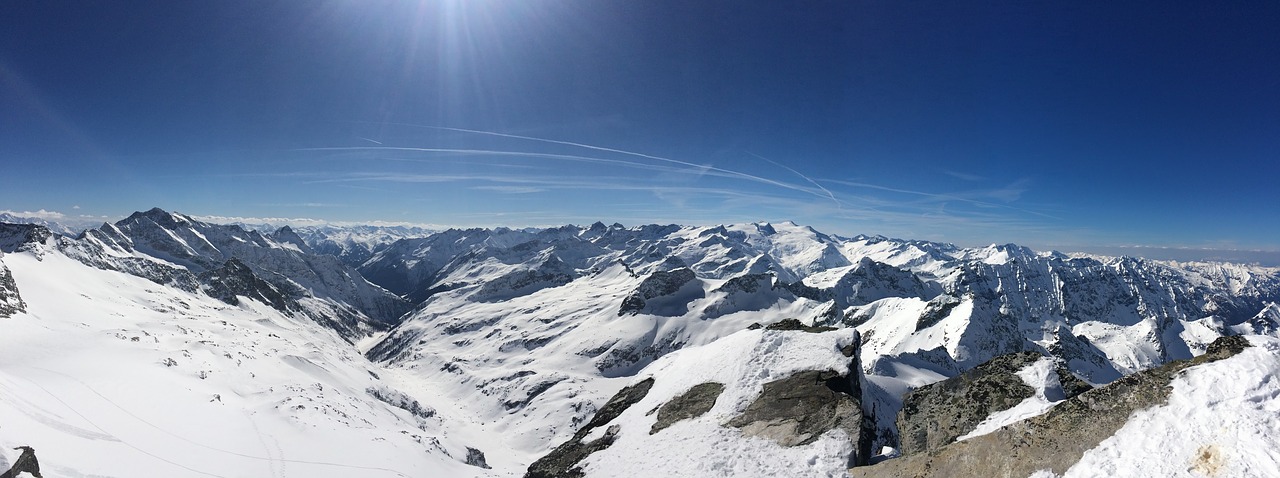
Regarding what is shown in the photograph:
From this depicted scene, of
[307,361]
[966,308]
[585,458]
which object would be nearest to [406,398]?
[307,361]

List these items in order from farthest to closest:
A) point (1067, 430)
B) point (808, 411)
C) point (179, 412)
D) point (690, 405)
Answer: point (179, 412), point (690, 405), point (808, 411), point (1067, 430)

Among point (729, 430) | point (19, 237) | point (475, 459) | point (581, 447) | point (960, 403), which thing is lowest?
point (475, 459)

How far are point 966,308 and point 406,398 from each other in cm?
20826

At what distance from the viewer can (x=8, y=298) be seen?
87.2 metres

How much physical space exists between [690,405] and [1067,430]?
21.0 meters

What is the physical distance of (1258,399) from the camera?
10930 millimetres

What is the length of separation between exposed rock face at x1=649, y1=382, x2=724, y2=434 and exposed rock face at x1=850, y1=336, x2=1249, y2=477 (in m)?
16.2

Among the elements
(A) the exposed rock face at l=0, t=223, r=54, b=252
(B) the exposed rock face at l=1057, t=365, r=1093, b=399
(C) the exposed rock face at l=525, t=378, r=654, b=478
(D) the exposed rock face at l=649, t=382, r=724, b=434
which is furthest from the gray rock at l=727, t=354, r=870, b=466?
(A) the exposed rock face at l=0, t=223, r=54, b=252

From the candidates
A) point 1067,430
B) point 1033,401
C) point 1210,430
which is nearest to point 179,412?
point 1033,401

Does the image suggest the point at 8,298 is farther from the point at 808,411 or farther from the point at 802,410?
the point at 808,411

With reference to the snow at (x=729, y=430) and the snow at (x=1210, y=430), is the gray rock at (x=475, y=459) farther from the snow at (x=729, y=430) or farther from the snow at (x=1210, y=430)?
the snow at (x=1210, y=430)

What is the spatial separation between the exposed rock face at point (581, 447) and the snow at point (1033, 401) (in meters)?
21.6

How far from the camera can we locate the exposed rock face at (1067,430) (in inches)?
498

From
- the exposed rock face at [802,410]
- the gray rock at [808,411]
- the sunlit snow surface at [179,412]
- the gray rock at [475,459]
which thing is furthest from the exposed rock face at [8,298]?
the gray rock at [808,411]
